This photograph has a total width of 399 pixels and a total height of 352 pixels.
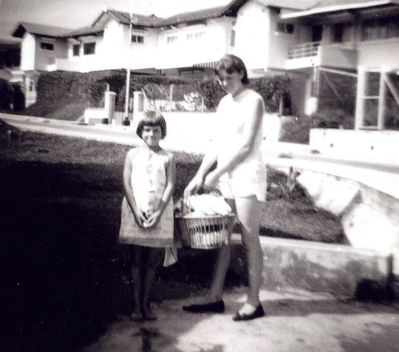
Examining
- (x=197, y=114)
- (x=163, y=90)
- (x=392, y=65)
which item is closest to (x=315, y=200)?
(x=197, y=114)

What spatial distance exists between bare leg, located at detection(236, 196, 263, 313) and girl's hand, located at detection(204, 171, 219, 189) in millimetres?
176

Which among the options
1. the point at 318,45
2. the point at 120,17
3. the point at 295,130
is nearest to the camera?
the point at 120,17

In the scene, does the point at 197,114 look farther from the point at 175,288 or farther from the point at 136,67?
the point at 175,288

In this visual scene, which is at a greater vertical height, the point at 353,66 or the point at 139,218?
the point at 353,66

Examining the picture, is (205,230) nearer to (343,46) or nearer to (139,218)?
(139,218)

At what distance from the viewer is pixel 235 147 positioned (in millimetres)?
3389

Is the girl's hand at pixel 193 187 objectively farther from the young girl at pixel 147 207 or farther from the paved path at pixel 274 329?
the paved path at pixel 274 329

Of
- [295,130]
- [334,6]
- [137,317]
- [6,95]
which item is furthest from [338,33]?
[137,317]

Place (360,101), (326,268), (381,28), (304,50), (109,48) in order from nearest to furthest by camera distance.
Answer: (326,268), (109,48), (360,101), (381,28), (304,50)

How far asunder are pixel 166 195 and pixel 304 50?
20.2m

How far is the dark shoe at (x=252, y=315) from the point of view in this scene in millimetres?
3357

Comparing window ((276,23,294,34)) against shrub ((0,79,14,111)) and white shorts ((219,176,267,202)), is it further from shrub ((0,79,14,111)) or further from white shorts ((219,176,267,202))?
white shorts ((219,176,267,202))

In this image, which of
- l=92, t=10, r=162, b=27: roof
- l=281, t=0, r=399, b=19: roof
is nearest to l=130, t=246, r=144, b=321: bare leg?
l=92, t=10, r=162, b=27: roof

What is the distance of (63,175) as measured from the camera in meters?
6.00
